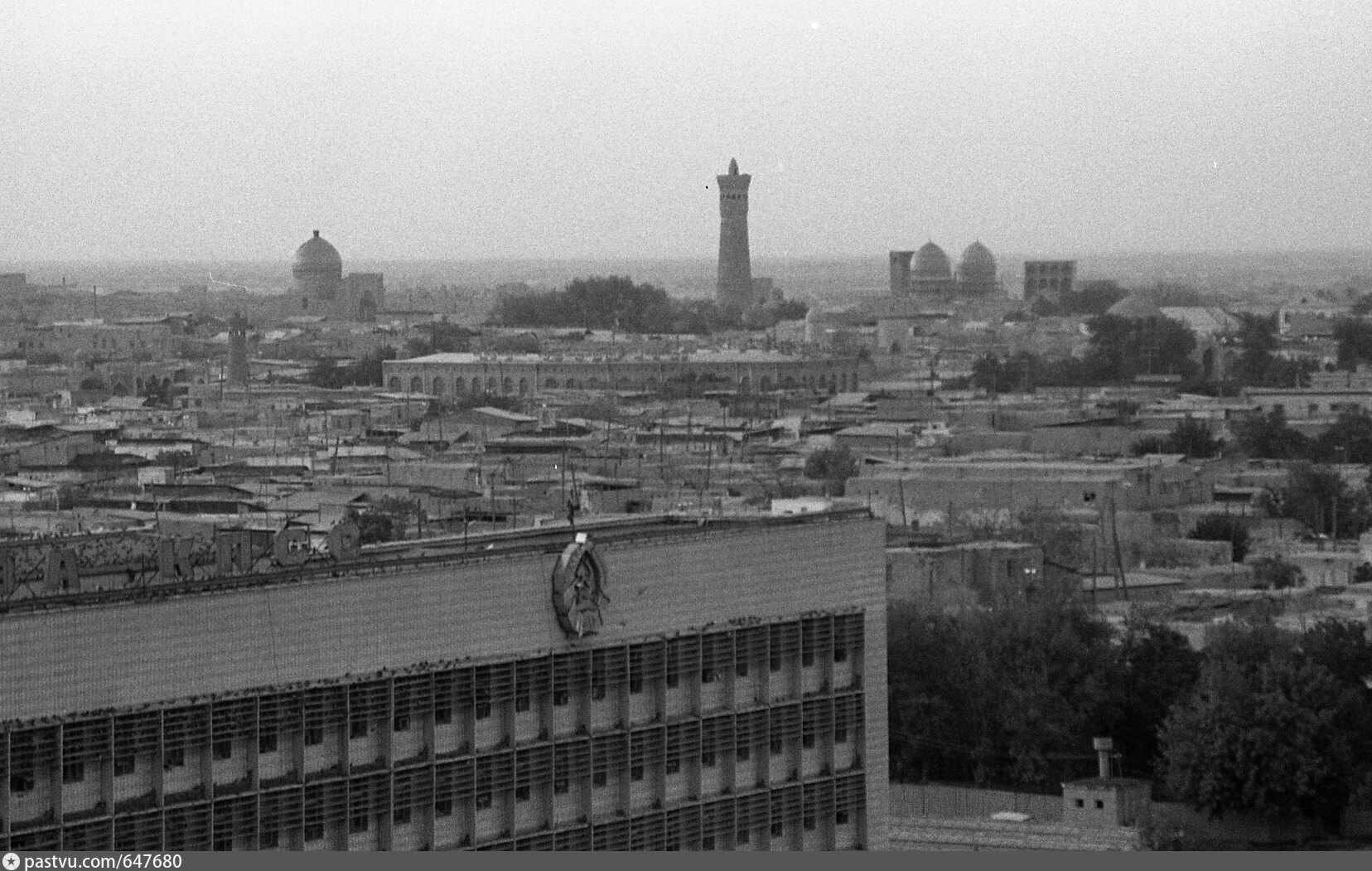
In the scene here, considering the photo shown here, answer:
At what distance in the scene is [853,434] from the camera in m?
29.9

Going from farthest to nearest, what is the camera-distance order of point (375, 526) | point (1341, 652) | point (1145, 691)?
point (375, 526) < point (1341, 652) < point (1145, 691)

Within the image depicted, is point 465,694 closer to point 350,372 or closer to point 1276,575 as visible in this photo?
point 1276,575

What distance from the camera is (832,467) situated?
25703 mm

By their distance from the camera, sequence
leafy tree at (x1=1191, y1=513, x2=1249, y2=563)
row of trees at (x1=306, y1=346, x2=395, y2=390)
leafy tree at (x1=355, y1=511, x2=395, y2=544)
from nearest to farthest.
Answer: leafy tree at (x1=355, y1=511, x2=395, y2=544)
leafy tree at (x1=1191, y1=513, x2=1249, y2=563)
row of trees at (x1=306, y1=346, x2=395, y2=390)

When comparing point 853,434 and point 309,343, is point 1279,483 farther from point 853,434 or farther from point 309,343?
point 309,343

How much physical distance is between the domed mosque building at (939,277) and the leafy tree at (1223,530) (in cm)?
3150

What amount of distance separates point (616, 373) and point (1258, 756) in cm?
2732

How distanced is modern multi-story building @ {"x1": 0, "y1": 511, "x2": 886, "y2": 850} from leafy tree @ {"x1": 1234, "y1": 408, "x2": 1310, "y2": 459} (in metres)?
19.0

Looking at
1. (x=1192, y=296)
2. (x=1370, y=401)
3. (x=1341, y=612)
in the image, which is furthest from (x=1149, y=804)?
(x=1192, y=296)

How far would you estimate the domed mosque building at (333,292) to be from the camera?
46.5 m

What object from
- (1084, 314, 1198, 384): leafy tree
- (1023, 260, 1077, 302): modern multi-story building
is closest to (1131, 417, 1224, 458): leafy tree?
(1084, 314, 1198, 384): leafy tree

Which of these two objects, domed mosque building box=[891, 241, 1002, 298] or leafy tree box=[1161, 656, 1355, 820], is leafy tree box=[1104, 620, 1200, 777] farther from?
domed mosque building box=[891, 241, 1002, 298]

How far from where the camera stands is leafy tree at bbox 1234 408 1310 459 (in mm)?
29344

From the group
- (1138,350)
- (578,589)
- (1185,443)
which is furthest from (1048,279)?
(578,589)
